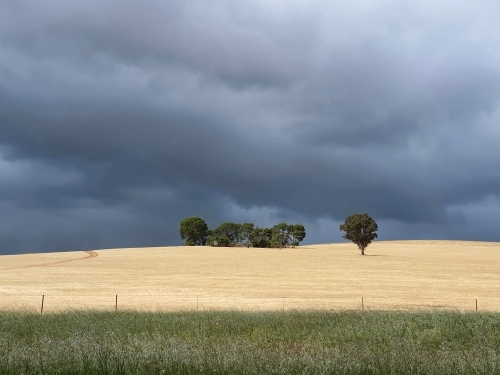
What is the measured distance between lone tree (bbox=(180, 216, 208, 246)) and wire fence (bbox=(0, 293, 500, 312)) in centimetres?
10139

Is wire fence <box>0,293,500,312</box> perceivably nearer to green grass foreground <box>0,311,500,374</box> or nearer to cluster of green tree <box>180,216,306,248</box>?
green grass foreground <box>0,311,500,374</box>

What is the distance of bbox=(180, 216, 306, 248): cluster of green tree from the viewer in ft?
450

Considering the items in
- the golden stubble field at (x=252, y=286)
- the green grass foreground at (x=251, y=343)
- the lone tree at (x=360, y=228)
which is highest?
the lone tree at (x=360, y=228)

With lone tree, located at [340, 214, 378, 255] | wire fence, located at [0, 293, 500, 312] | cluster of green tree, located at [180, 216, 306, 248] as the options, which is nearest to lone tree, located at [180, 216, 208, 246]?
cluster of green tree, located at [180, 216, 306, 248]

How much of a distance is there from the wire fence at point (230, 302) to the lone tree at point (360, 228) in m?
56.7

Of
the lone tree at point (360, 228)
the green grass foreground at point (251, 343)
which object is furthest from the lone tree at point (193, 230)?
the green grass foreground at point (251, 343)

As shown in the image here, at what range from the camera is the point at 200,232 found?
141875mm

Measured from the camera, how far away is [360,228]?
314ft

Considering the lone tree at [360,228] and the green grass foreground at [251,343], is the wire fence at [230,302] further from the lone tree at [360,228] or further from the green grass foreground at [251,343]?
the lone tree at [360,228]

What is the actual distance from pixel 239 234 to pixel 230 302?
107 m

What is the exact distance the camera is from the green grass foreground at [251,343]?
10.1m

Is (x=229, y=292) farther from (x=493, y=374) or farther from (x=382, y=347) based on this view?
(x=493, y=374)

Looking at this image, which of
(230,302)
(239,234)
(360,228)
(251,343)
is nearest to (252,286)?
(230,302)

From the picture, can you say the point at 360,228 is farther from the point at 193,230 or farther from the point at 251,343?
the point at 251,343
